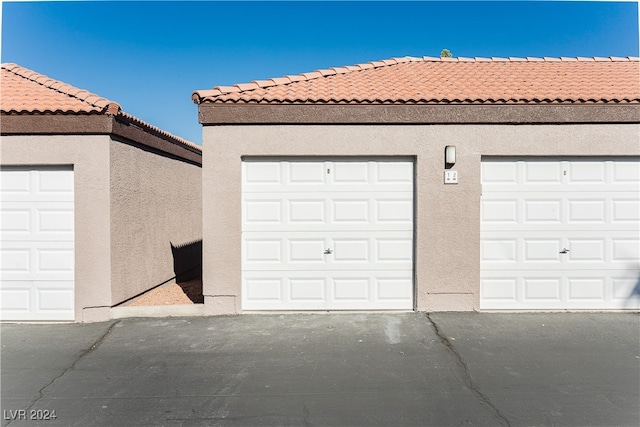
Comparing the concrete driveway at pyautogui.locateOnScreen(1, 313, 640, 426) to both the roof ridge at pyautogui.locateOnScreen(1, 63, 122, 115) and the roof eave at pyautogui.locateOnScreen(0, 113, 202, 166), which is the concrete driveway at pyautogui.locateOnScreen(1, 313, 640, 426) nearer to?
the roof eave at pyautogui.locateOnScreen(0, 113, 202, 166)

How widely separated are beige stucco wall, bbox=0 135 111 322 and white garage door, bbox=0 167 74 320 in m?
0.16

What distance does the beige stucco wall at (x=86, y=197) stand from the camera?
21.6 ft

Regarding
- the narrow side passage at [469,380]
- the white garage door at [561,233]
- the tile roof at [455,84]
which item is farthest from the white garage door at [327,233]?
the white garage door at [561,233]

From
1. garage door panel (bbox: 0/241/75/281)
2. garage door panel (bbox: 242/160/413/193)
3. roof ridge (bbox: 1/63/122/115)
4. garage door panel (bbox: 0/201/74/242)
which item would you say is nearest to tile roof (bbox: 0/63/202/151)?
roof ridge (bbox: 1/63/122/115)

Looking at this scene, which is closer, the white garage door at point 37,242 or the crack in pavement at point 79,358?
the crack in pavement at point 79,358

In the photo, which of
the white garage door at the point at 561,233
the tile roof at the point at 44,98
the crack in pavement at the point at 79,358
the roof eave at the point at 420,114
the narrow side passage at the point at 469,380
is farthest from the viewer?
the white garage door at the point at 561,233

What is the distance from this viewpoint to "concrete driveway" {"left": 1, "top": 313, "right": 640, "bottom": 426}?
12.4ft

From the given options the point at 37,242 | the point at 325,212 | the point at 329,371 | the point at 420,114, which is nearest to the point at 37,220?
the point at 37,242

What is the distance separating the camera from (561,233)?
678cm

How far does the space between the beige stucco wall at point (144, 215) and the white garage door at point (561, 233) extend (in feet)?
19.5

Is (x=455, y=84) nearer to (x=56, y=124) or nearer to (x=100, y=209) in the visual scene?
(x=100, y=209)

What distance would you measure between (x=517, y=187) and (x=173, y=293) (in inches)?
252

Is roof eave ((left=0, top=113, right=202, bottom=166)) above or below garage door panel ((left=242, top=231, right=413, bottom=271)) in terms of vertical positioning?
above

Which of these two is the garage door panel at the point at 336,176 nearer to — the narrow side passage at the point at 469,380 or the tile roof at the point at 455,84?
the tile roof at the point at 455,84
